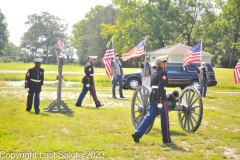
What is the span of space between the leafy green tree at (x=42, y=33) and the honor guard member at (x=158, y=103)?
325 ft

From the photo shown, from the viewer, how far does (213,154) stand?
6152 mm

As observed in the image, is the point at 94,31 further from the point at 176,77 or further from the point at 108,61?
the point at 108,61

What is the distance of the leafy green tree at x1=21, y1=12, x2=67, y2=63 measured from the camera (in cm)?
10456

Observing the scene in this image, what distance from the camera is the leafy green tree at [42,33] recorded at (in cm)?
10456

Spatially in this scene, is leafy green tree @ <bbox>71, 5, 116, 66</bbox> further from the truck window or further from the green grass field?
the green grass field

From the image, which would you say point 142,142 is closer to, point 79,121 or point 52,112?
point 79,121

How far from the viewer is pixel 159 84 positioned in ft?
22.2

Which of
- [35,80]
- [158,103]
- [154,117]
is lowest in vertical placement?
[154,117]

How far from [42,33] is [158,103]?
102054mm

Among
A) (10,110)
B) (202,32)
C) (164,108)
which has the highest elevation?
(202,32)

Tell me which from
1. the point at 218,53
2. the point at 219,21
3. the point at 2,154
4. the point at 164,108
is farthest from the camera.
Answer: the point at 218,53

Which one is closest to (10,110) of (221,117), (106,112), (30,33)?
(106,112)

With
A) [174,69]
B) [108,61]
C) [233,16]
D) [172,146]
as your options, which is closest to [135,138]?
[172,146]

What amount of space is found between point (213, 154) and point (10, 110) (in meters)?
6.90
